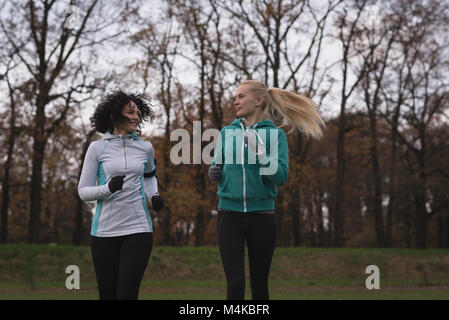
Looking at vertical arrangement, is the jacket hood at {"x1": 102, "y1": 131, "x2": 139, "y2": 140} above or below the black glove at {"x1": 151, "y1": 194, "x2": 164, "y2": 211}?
above

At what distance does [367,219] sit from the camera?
47781 mm

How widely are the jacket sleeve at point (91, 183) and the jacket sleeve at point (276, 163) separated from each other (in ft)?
3.93

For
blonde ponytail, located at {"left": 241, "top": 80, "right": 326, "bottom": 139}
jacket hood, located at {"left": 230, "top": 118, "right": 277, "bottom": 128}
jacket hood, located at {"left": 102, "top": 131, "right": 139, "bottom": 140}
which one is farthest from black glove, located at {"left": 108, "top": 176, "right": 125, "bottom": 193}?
blonde ponytail, located at {"left": 241, "top": 80, "right": 326, "bottom": 139}

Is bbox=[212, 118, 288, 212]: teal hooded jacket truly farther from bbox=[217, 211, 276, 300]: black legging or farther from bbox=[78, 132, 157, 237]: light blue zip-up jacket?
bbox=[78, 132, 157, 237]: light blue zip-up jacket

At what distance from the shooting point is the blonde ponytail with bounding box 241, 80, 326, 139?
4852 millimetres

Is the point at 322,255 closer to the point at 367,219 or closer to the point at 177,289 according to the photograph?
the point at 177,289

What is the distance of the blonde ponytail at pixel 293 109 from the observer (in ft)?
15.9

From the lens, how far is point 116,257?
429 centimetres

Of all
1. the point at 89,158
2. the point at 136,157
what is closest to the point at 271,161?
the point at 136,157

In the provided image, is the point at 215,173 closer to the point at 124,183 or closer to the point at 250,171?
the point at 250,171

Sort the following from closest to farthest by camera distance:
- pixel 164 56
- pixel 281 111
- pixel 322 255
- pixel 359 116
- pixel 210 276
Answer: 1. pixel 281 111
2. pixel 210 276
3. pixel 322 255
4. pixel 164 56
5. pixel 359 116

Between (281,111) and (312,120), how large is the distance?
279 millimetres

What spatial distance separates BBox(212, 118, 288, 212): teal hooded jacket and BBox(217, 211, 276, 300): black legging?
0.08 m

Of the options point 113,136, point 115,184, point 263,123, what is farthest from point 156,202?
point 263,123
